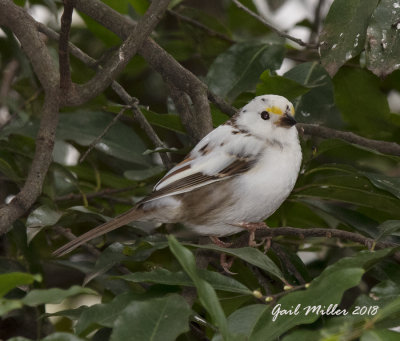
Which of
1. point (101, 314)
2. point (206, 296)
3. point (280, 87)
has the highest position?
point (280, 87)

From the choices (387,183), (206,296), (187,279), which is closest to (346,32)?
(387,183)

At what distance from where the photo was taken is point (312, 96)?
333 centimetres

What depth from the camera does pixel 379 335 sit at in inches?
58.2

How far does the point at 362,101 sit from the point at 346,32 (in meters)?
0.85

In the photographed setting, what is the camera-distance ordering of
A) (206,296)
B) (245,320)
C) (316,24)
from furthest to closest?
(316,24), (245,320), (206,296)

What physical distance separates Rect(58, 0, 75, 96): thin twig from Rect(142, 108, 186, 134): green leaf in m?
0.52

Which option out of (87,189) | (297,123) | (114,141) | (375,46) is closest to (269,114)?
(297,123)

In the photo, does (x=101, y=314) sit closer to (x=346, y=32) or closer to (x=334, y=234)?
(x=334, y=234)

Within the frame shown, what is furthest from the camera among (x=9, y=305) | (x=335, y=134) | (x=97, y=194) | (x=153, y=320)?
(x=97, y=194)

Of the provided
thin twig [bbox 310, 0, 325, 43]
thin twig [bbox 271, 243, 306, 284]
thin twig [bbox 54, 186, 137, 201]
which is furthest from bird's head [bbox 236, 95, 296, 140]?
thin twig [bbox 310, 0, 325, 43]

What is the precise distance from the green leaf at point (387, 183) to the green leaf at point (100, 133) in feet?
4.10

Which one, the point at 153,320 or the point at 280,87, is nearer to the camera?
the point at 153,320

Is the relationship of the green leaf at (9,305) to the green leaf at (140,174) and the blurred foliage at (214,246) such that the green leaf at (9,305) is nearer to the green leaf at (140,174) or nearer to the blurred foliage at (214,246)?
the blurred foliage at (214,246)

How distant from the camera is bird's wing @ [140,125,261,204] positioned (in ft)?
9.75
